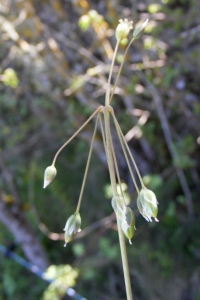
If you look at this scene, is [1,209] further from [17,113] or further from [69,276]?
[17,113]

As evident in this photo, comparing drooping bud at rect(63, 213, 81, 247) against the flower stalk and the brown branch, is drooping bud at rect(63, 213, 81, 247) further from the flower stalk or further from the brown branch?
the brown branch

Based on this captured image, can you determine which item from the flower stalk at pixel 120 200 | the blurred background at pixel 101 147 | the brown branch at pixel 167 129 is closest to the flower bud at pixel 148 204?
the flower stalk at pixel 120 200

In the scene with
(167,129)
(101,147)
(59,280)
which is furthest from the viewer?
(101,147)

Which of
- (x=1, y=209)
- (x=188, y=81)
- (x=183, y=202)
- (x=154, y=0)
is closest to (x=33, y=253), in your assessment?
(x=1, y=209)

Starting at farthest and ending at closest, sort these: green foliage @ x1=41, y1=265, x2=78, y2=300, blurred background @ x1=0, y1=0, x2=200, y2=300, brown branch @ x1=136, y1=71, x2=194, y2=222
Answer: brown branch @ x1=136, y1=71, x2=194, y2=222 < blurred background @ x1=0, y1=0, x2=200, y2=300 < green foliage @ x1=41, y1=265, x2=78, y2=300

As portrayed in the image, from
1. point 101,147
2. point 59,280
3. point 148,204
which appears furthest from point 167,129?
point 148,204

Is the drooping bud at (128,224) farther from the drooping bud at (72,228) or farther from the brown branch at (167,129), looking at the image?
the brown branch at (167,129)

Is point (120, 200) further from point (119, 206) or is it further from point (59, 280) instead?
point (59, 280)

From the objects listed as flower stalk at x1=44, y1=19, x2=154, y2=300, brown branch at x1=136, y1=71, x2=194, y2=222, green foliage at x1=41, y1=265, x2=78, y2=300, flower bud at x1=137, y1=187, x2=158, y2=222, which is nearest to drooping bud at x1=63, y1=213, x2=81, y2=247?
flower stalk at x1=44, y1=19, x2=154, y2=300
